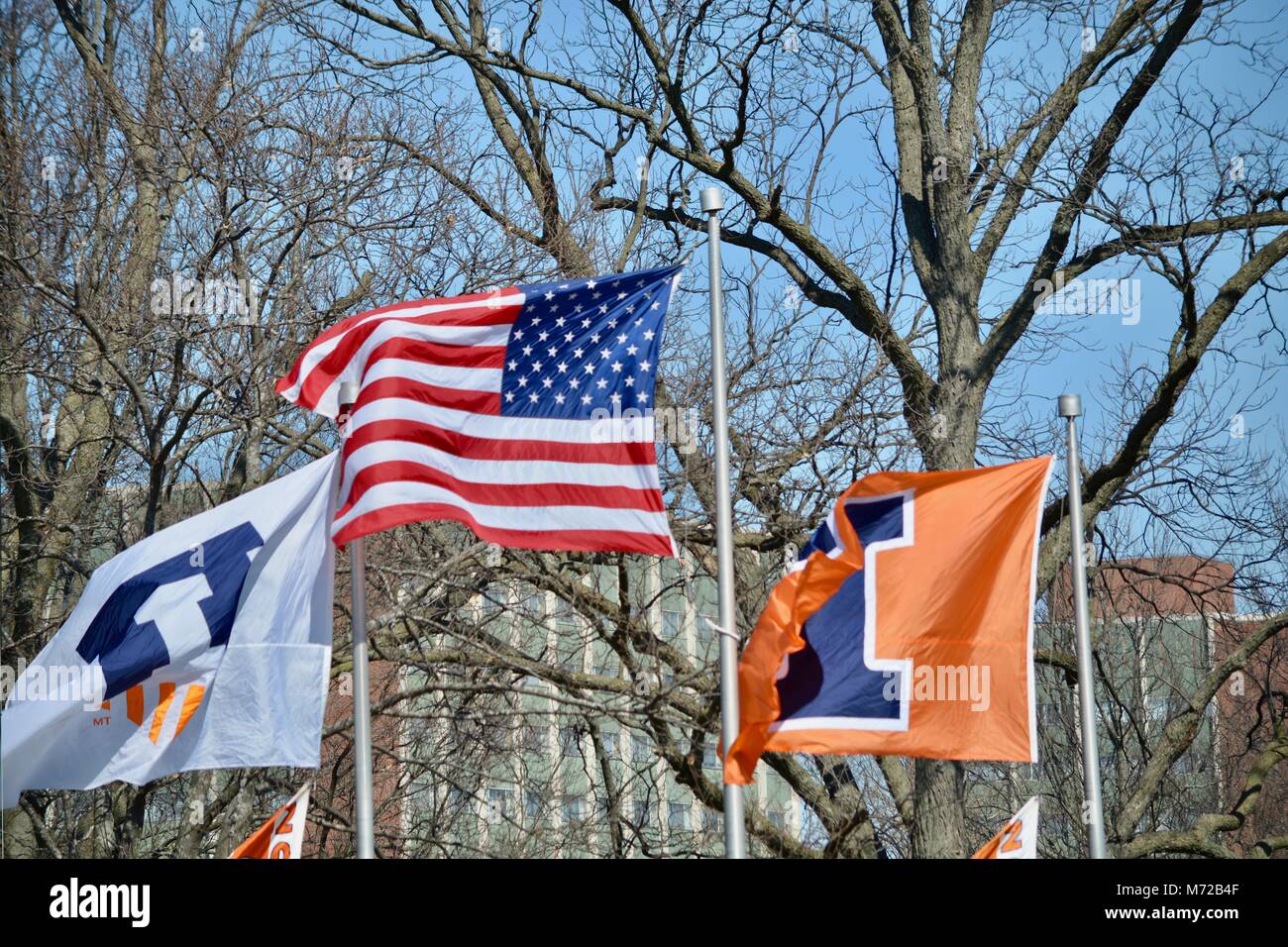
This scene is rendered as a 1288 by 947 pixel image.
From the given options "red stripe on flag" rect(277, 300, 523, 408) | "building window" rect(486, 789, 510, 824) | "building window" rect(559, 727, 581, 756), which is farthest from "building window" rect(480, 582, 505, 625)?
"red stripe on flag" rect(277, 300, 523, 408)

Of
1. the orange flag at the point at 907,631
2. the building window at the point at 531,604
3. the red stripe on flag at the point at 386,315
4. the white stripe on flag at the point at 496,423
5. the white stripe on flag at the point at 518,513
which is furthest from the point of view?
the building window at the point at 531,604

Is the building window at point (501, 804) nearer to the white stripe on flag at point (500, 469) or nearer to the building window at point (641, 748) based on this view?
the building window at point (641, 748)

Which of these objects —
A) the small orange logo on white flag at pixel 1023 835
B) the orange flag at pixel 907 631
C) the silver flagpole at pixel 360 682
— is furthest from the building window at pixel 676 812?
the silver flagpole at pixel 360 682

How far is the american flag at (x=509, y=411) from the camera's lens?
8297mm

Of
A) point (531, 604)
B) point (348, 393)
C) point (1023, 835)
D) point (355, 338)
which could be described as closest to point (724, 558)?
point (348, 393)

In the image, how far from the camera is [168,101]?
1385 cm

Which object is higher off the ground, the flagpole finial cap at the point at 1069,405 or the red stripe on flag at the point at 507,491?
the flagpole finial cap at the point at 1069,405

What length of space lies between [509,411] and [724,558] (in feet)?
4.58

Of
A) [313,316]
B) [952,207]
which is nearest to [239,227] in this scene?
[313,316]

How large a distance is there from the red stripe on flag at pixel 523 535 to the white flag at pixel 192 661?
1.30 feet

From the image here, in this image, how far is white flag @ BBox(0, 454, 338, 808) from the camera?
7.96 m

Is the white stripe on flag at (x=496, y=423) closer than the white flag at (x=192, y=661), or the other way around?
the white flag at (x=192, y=661)
